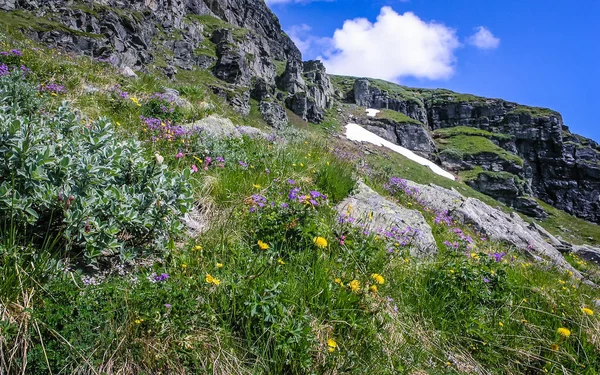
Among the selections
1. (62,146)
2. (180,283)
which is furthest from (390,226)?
(62,146)

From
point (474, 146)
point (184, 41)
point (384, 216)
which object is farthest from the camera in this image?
point (474, 146)

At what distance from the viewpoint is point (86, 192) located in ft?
7.25

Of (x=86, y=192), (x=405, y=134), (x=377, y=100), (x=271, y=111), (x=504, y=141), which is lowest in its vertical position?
(x=86, y=192)

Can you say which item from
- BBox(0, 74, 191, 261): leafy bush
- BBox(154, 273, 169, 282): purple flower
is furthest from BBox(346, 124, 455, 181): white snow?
BBox(154, 273, 169, 282): purple flower

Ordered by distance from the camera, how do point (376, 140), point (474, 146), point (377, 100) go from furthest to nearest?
1. point (377, 100)
2. point (474, 146)
3. point (376, 140)

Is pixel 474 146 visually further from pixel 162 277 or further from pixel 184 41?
pixel 162 277

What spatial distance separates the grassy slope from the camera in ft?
5.36

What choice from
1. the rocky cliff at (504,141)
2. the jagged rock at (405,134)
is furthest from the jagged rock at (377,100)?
the jagged rock at (405,134)

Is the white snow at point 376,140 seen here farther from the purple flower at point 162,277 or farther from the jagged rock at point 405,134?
the purple flower at point 162,277

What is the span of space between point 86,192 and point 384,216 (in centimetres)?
395

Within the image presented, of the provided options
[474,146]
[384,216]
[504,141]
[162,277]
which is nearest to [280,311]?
[162,277]

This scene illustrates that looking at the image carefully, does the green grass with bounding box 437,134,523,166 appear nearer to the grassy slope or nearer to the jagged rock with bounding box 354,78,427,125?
the jagged rock with bounding box 354,78,427,125

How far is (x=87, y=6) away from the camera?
71688 mm

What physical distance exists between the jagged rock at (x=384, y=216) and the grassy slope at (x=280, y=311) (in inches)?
24.9
